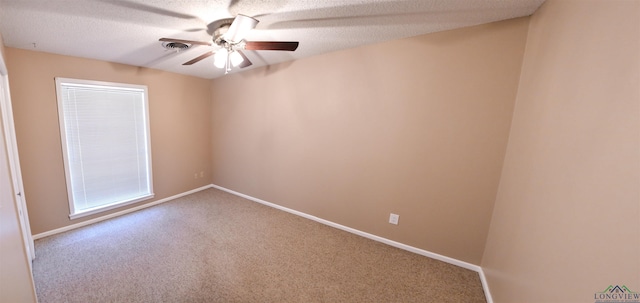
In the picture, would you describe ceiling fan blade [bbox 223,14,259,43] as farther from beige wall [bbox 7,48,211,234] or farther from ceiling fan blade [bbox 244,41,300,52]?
beige wall [bbox 7,48,211,234]

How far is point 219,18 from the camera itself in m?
1.70

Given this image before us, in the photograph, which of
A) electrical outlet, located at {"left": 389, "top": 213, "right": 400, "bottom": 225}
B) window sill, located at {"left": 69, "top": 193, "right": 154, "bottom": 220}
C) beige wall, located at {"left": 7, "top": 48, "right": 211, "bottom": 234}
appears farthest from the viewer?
→ window sill, located at {"left": 69, "top": 193, "right": 154, "bottom": 220}

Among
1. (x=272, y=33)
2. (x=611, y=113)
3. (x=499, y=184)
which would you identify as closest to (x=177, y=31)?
(x=272, y=33)

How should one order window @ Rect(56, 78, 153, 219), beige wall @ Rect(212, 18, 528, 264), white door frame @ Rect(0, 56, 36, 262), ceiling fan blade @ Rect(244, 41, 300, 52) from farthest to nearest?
window @ Rect(56, 78, 153, 219) < white door frame @ Rect(0, 56, 36, 262) < beige wall @ Rect(212, 18, 528, 264) < ceiling fan blade @ Rect(244, 41, 300, 52)

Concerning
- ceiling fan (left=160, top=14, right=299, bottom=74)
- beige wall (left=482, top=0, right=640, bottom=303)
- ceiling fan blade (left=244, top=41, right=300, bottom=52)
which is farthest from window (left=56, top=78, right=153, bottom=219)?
beige wall (left=482, top=0, right=640, bottom=303)

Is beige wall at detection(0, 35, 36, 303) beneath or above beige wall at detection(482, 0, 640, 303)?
beneath

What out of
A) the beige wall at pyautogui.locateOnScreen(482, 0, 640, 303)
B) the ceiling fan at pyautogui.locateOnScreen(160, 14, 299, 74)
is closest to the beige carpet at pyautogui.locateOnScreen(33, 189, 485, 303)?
the beige wall at pyautogui.locateOnScreen(482, 0, 640, 303)

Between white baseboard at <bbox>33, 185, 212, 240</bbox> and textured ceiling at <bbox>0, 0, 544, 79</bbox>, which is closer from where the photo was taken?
textured ceiling at <bbox>0, 0, 544, 79</bbox>

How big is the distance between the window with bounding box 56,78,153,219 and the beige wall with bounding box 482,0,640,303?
4.54 metres

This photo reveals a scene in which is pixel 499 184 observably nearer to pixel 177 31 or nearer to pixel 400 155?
pixel 400 155

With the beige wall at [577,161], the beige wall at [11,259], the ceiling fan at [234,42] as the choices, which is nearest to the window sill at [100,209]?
the beige wall at [11,259]

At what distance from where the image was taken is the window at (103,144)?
8.55 feet

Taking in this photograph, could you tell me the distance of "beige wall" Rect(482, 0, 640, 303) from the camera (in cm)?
72

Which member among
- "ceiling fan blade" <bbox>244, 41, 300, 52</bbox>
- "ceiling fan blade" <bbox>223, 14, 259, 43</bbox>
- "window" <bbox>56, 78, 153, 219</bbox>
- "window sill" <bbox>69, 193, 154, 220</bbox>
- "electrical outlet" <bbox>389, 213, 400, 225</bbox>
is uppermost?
"ceiling fan blade" <bbox>223, 14, 259, 43</bbox>
